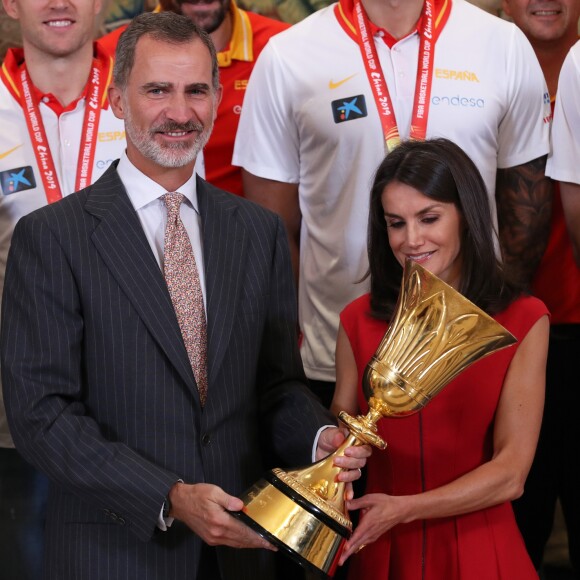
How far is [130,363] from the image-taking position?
2.22 meters

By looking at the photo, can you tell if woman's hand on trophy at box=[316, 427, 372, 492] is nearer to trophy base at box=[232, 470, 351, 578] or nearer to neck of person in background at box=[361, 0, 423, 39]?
trophy base at box=[232, 470, 351, 578]

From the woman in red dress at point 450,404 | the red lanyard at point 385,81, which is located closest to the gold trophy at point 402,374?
the woman in red dress at point 450,404

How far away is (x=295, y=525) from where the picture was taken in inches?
80.5

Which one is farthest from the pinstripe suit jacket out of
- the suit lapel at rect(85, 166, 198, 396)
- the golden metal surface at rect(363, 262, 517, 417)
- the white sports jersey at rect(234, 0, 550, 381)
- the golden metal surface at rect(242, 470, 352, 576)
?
the white sports jersey at rect(234, 0, 550, 381)

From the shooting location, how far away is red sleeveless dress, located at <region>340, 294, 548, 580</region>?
2418 mm

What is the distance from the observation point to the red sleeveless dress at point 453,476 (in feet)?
7.93

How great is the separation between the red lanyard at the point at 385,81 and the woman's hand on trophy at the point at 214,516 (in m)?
1.34

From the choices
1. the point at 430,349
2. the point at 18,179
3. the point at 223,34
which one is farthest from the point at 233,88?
the point at 430,349

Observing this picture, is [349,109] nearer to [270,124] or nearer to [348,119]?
[348,119]

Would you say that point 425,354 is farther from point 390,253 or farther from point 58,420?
point 58,420

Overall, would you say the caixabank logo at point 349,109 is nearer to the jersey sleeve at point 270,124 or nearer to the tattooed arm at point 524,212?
the jersey sleeve at point 270,124

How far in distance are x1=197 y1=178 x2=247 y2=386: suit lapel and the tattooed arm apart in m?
1.11

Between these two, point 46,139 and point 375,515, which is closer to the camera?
point 375,515

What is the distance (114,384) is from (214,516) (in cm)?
36
